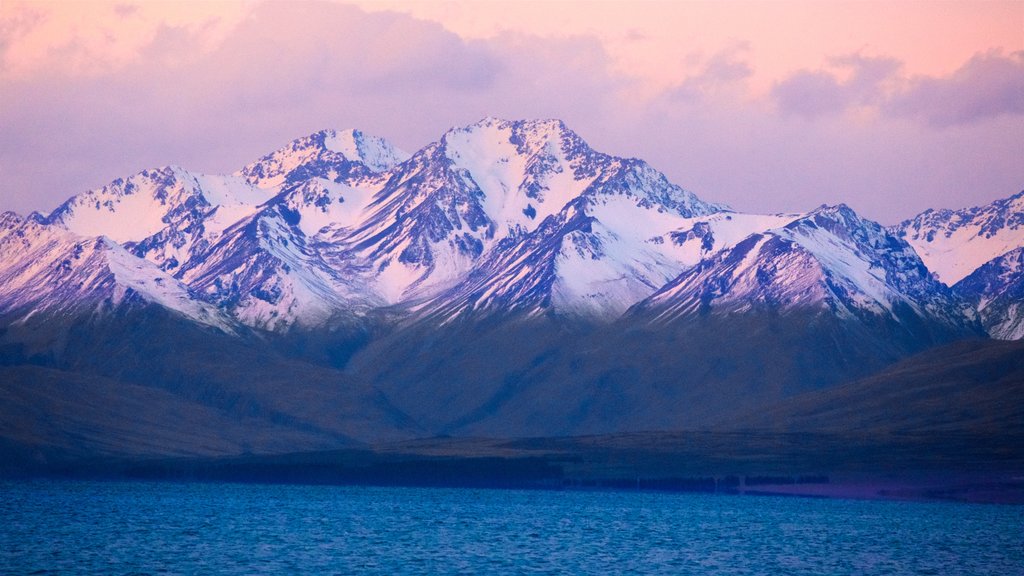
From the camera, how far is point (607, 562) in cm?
14738

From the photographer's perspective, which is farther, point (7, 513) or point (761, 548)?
point (7, 513)

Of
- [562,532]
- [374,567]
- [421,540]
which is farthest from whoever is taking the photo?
[562,532]

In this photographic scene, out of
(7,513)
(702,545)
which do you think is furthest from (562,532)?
(7,513)

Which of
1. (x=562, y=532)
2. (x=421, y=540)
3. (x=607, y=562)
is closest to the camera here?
(x=607, y=562)

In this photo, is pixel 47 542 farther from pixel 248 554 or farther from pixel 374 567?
pixel 374 567

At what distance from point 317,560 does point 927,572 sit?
50.8 meters

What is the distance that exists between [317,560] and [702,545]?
46329mm

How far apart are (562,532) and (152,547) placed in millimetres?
52633

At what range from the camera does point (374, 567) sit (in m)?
138

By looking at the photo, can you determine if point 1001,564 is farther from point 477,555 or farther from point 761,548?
point 477,555

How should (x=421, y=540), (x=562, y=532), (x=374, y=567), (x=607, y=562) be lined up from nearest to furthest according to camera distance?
(x=374, y=567), (x=607, y=562), (x=421, y=540), (x=562, y=532)

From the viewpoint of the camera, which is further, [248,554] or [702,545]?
[702,545]

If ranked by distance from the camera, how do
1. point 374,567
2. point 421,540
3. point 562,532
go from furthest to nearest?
point 562,532 < point 421,540 < point 374,567

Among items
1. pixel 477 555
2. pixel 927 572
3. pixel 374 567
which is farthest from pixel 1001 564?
pixel 374 567
